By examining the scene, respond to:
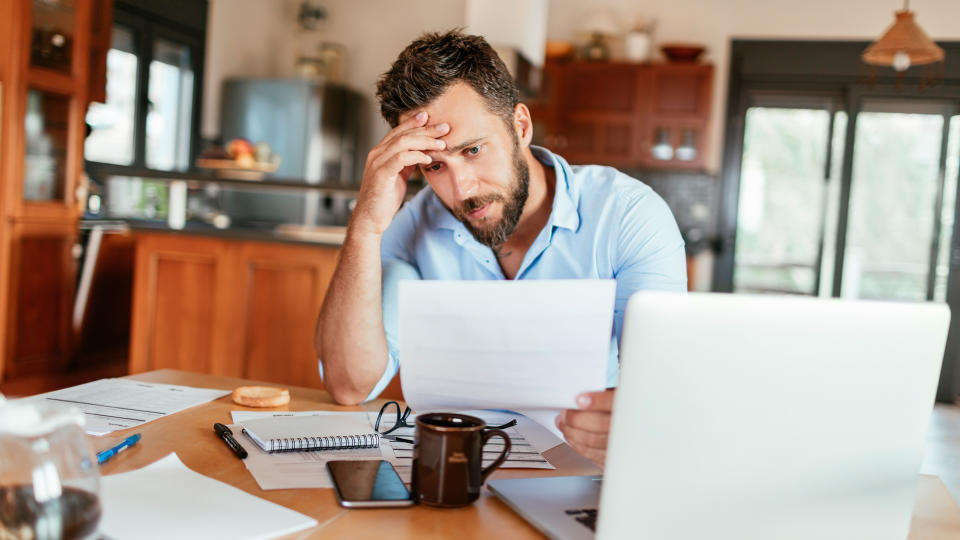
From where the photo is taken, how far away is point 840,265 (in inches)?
234

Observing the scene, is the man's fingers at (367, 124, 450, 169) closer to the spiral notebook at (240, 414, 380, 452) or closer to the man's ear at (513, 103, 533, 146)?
the man's ear at (513, 103, 533, 146)

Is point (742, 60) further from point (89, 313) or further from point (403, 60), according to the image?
point (403, 60)

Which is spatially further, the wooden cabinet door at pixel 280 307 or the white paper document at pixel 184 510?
the wooden cabinet door at pixel 280 307

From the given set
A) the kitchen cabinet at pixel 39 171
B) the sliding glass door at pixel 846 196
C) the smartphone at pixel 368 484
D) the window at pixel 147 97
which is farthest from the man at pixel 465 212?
the sliding glass door at pixel 846 196

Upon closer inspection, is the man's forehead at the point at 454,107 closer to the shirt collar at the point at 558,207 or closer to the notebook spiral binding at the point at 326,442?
the shirt collar at the point at 558,207

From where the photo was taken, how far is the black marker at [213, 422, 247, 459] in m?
1.02

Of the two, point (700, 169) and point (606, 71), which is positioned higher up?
point (606, 71)

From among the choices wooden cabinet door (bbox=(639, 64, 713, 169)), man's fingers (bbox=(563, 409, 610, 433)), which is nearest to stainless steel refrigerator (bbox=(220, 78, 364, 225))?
wooden cabinet door (bbox=(639, 64, 713, 169))

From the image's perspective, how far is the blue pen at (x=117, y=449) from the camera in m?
0.96

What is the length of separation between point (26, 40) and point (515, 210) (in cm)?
329

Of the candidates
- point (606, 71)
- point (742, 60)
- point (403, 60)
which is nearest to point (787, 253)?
point (742, 60)

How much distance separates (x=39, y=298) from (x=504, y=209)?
346 cm

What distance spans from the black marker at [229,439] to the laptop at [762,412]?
51 cm

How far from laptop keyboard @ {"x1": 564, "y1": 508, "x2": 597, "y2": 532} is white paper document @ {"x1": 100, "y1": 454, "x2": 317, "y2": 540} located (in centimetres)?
27
